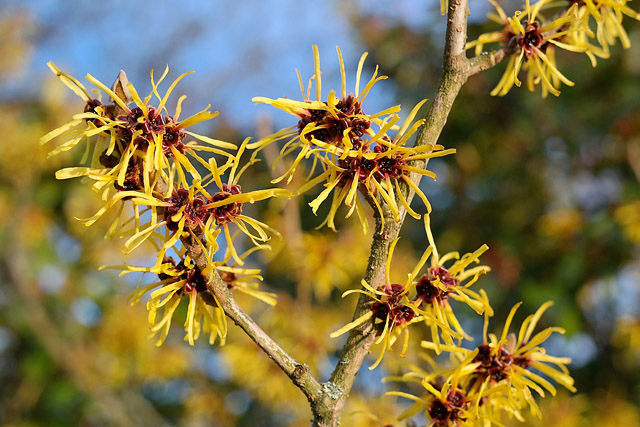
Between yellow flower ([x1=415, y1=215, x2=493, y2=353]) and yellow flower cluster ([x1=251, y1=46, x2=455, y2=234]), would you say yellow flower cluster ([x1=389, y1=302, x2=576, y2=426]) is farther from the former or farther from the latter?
yellow flower cluster ([x1=251, y1=46, x2=455, y2=234])

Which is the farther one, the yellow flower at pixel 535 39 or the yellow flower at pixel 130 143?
the yellow flower at pixel 535 39

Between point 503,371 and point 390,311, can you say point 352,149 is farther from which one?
point 503,371

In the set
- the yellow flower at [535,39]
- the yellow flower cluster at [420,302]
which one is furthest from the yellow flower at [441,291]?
the yellow flower at [535,39]

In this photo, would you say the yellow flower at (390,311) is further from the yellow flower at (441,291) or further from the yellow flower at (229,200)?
the yellow flower at (229,200)

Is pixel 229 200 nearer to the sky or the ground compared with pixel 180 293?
nearer to the sky

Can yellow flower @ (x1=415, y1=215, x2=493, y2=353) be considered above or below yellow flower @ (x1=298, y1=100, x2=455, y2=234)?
below

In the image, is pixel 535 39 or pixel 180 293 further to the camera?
pixel 535 39

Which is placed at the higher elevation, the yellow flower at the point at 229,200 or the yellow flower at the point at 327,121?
the yellow flower at the point at 327,121

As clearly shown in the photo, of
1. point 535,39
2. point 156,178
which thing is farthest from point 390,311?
point 535,39

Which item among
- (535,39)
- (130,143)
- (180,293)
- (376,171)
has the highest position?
(535,39)

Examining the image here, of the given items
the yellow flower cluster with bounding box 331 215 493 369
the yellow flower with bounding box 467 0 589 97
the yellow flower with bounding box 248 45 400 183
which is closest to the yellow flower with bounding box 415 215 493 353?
the yellow flower cluster with bounding box 331 215 493 369

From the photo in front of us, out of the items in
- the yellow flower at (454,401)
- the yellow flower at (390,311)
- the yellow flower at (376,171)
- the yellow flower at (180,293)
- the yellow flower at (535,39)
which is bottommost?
the yellow flower at (180,293)

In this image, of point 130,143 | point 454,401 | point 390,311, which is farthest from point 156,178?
point 454,401

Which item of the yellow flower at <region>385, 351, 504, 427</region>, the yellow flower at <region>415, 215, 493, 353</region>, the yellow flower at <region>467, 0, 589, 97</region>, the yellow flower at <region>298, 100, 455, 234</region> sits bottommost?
the yellow flower at <region>385, 351, 504, 427</region>
